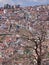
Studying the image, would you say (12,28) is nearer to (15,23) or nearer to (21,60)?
(15,23)

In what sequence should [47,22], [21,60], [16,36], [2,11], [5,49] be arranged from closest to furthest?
[21,60] → [5,49] → [16,36] → [47,22] → [2,11]

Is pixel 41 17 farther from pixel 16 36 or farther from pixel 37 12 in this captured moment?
pixel 16 36

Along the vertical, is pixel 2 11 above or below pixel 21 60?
above

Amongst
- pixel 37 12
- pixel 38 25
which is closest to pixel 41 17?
pixel 37 12

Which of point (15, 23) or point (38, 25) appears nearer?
point (38, 25)

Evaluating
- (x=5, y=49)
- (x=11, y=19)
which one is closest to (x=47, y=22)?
(x=11, y=19)

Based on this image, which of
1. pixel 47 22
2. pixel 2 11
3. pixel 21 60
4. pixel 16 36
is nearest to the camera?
pixel 21 60
